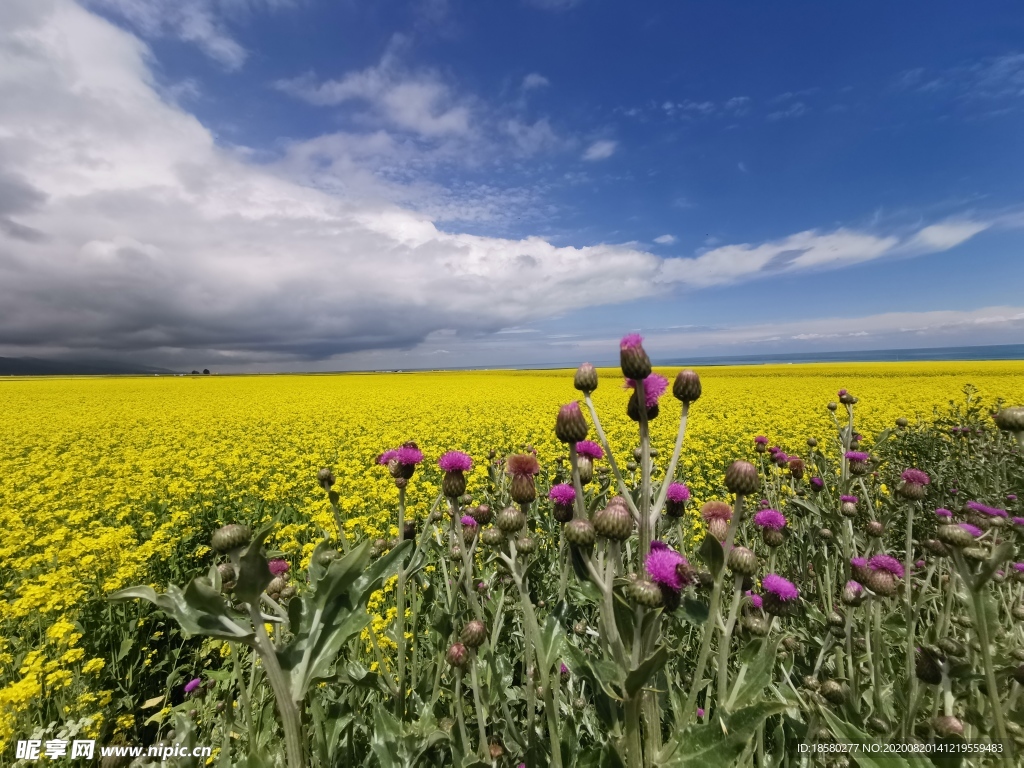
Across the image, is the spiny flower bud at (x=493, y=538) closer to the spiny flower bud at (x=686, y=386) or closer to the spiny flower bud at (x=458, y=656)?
the spiny flower bud at (x=458, y=656)

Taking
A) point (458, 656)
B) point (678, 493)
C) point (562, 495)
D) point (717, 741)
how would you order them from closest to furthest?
point (717, 741)
point (458, 656)
point (678, 493)
point (562, 495)

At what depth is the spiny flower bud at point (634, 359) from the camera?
5.33 feet

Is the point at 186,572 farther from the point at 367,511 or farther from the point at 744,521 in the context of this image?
the point at 744,521

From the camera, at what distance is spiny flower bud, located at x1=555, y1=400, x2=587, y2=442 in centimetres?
173

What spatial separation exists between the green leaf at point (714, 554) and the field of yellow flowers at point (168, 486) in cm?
363

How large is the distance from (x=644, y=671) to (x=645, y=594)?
0.21 metres

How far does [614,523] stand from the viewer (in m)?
1.57

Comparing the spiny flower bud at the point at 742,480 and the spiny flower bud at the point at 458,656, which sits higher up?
the spiny flower bud at the point at 742,480

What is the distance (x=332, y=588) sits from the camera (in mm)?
1396

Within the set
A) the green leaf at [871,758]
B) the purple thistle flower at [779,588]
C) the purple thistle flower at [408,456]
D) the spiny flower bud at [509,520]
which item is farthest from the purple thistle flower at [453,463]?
the green leaf at [871,758]

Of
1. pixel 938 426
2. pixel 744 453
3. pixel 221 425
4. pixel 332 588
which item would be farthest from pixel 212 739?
pixel 221 425

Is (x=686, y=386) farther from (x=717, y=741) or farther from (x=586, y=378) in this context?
(x=717, y=741)

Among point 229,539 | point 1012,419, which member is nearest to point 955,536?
point 1012,419

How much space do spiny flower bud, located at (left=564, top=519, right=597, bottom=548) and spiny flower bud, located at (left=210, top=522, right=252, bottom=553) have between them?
42.6 inches
